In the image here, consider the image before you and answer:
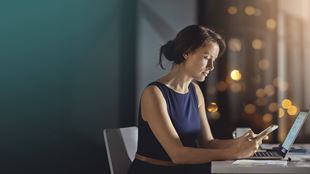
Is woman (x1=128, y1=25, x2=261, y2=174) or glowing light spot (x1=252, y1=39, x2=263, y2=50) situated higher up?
glowing light spot (x1=252, y1=39, x2=263, y2=50)

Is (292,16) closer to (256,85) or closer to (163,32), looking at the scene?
(256,85)

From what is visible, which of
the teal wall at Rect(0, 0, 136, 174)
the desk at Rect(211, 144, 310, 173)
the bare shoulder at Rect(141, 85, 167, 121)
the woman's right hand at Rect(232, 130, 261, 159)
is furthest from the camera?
the teal wall at Rect(0, 0, 136, 174)

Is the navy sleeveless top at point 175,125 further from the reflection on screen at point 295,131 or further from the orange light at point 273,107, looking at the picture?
the orange light at point 273,107

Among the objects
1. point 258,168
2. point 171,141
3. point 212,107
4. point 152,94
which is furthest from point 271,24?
point 258,168

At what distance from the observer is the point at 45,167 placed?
260cm

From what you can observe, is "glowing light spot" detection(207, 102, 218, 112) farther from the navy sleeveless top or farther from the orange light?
the navy sleeveless top

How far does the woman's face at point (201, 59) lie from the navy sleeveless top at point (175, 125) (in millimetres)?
124

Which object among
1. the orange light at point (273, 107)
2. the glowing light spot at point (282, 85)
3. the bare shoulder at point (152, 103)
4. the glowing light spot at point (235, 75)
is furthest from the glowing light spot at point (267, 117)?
the bare shoulder at point (152, 103)

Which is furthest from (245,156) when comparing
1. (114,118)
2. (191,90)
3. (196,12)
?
(196,12)

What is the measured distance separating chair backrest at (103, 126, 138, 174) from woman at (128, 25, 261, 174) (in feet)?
0.38

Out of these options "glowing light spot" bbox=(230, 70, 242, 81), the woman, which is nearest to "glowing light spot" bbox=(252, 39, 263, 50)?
"glowing light spot" bbox=(230, 70, 242, 81)

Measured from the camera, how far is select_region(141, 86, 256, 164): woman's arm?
64.6 inches

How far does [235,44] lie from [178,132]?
3.88 ft

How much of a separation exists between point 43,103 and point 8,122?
0.22 metres
